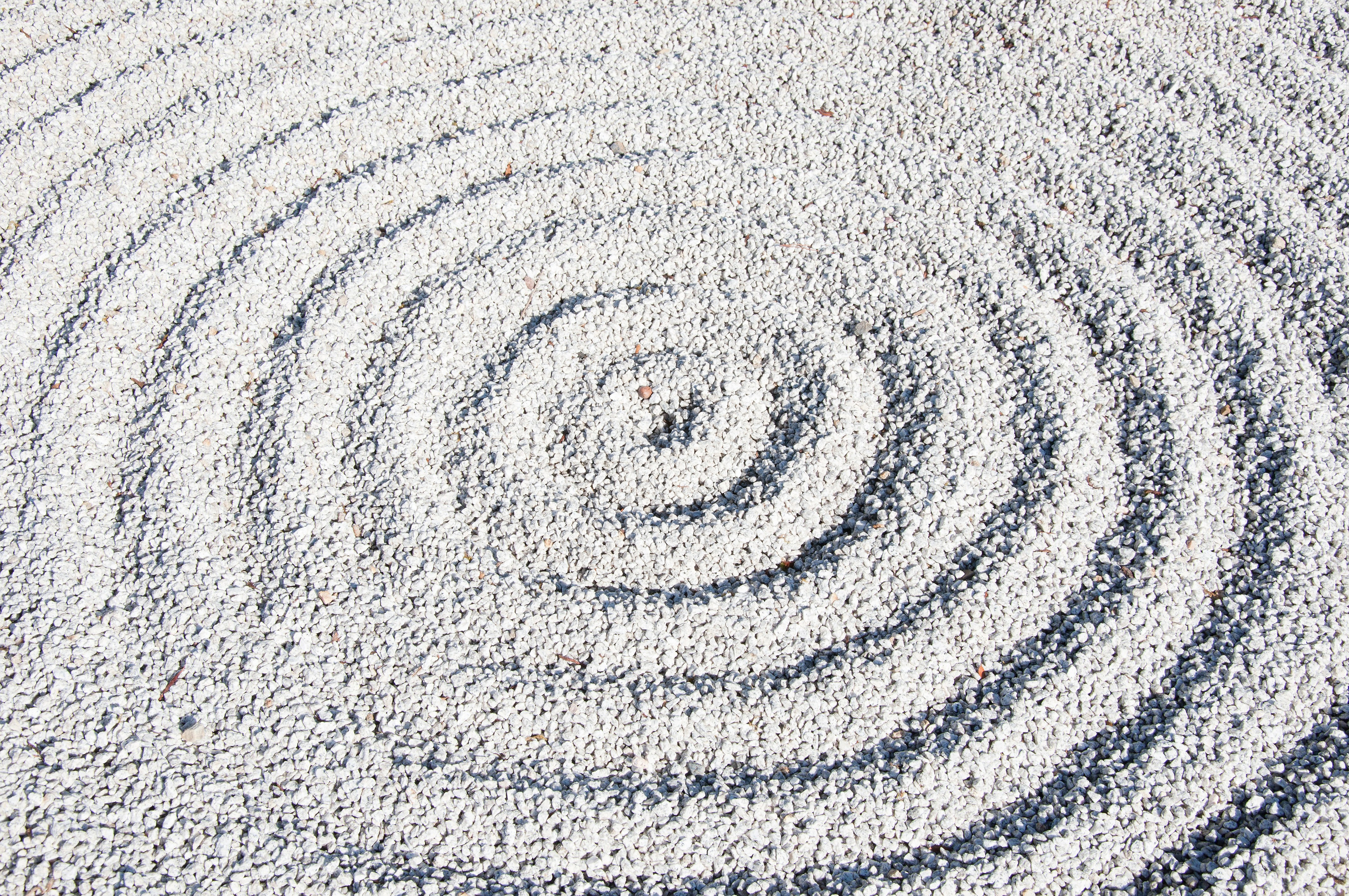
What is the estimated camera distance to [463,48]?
7203 millimetres

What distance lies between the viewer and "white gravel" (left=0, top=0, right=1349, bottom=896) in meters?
3.94

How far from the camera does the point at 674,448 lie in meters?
5.23

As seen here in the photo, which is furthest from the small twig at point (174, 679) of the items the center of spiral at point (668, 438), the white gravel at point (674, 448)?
the center of spiral at point (668, 438)

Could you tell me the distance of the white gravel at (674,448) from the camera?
12.9 ft

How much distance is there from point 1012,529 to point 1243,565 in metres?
1.08

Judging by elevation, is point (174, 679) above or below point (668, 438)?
below

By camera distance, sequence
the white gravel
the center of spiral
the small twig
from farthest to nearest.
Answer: the center of spiral < the small twig < the white gravel

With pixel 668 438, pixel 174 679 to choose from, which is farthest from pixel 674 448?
pixel 174 679

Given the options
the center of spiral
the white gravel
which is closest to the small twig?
the white gravel

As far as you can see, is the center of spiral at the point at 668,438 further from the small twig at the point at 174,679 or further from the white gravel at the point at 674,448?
the small twig at the point at 174,679

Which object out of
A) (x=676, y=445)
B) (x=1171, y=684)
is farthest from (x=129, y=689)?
(x=1171, y=684)

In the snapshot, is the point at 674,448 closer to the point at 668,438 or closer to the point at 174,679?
the point at 668,438

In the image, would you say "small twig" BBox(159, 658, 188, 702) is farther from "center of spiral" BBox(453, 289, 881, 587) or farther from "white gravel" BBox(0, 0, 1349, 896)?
"center of spiral" BBox(453, 289, 881, 587)

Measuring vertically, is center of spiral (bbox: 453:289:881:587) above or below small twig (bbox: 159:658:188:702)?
above
